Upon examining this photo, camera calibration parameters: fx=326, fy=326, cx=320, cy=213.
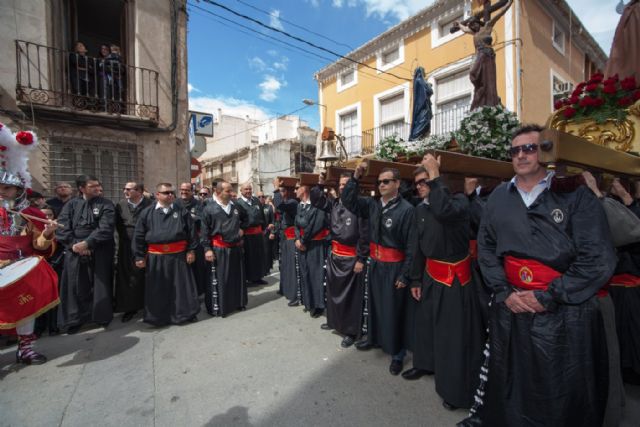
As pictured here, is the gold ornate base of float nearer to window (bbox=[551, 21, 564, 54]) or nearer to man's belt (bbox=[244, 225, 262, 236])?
man's belt (bbox=[244, 225, 262, 236])

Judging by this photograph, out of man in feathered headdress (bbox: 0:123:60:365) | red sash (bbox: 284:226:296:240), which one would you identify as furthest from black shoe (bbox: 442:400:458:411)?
man in feathered headdress (bbox: 0:123:60:365)

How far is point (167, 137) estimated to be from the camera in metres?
7.95

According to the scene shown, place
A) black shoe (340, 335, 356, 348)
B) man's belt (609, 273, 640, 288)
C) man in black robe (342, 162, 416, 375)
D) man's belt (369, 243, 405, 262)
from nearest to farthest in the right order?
man's belt (609, 273, 640, 288) < man in black robe (342, 162, 416, 375) < man's belt (369, 243, 405, 262) < black shoe (340, 335, 356, 348)

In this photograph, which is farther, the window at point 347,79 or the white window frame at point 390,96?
the window at point 347,79

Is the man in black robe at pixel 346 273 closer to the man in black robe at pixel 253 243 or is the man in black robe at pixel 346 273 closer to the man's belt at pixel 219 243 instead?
the man's belt at pixel 219 243

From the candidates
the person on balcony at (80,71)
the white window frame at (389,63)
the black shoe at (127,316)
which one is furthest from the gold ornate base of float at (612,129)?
the white window frame at (389,63)

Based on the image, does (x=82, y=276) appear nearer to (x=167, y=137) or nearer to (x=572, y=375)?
(x=167, y=137)

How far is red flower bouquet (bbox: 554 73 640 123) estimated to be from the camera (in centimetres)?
377

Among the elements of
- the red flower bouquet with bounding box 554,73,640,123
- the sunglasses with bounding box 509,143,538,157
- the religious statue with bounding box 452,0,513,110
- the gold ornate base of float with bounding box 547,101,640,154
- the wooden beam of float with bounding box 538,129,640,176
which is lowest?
the wooden beam of float with bounding box 538,129,640,176

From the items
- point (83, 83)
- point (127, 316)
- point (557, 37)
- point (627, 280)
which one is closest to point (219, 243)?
point (127, 316)

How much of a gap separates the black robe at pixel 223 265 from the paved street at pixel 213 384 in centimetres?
68

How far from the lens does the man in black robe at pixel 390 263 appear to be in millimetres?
3324

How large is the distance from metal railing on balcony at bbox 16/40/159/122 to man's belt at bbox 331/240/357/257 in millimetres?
5718

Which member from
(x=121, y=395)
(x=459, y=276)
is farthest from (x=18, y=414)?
(x=459, y=276)
